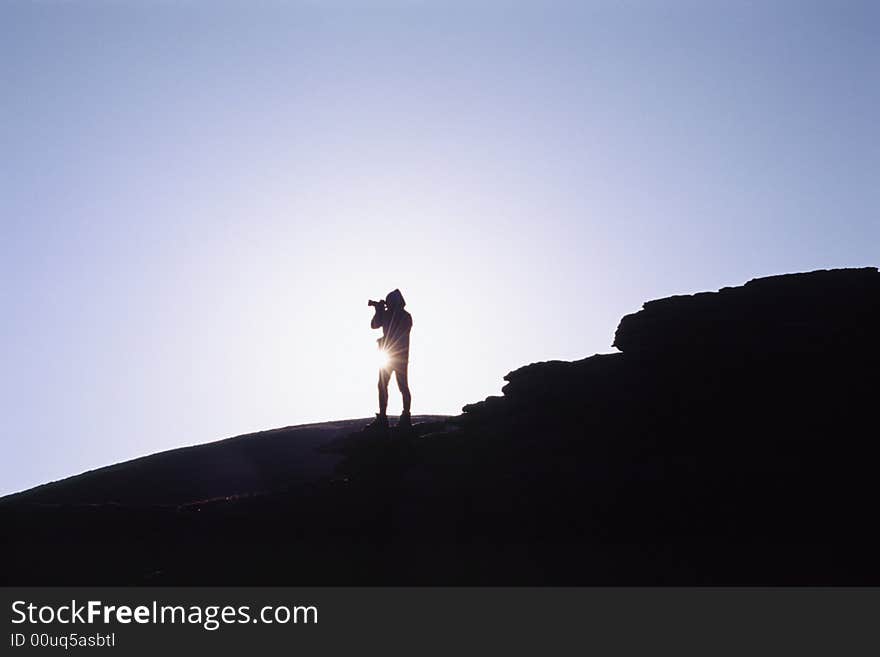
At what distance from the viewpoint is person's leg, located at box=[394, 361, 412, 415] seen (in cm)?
2447

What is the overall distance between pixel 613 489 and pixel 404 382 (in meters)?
8.16

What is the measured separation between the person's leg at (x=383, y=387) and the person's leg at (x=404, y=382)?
32 centimetres

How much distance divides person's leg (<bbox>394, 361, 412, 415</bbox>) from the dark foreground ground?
1.13 meters

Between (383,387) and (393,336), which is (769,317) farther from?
(383,387)

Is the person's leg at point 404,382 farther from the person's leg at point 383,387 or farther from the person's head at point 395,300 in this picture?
the person's head at point 395,300

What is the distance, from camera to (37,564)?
1991cm

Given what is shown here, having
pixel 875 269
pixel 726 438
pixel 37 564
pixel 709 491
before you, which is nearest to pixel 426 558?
pixel 709 491

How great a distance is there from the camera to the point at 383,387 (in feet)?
79.6

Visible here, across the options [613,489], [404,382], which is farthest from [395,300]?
[613,489]

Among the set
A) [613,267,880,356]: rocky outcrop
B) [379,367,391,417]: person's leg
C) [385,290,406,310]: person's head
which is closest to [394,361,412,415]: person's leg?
[379,367,391,417]: person's leg

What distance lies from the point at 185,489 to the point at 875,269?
114ft
